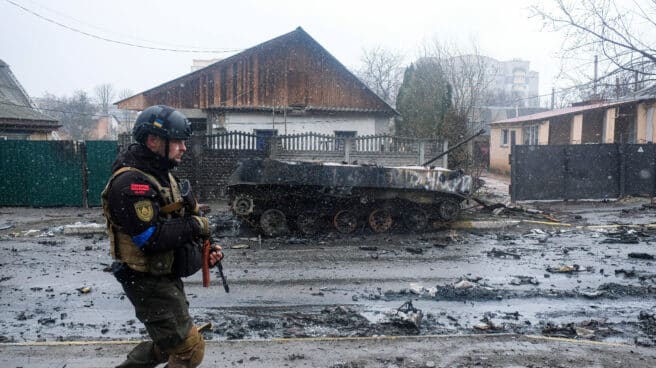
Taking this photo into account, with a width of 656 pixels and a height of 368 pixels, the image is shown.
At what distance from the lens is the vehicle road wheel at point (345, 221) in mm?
10855

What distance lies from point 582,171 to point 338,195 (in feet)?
30.5

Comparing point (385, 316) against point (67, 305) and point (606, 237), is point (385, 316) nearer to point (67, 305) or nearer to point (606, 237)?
point (67, 305)

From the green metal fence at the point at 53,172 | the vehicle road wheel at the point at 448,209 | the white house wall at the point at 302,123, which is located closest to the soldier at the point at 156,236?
the vehicle road wheel at the point at 448,209

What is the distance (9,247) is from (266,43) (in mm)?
14166

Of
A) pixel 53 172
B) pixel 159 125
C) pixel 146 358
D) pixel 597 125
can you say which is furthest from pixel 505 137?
pixel 146 358

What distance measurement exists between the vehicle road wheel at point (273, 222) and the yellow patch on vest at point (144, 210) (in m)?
7.66

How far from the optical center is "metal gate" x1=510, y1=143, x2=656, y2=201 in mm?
15664

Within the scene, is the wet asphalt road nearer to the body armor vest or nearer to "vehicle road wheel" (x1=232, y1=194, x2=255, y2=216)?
"vehicle road wheel" (x1=232, y1=194, x2=255, y2=216)

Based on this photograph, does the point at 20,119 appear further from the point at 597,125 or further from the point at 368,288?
the point at 597,125

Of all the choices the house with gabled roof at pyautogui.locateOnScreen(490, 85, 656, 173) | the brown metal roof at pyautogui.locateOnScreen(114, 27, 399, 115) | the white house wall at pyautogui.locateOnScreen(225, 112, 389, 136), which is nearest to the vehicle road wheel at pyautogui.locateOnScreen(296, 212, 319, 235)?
the white house wall at pyautogui.locateOnScreen(225, 112, 389, 136)

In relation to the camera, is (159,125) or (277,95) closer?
(159,125)

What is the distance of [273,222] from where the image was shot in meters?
10.6

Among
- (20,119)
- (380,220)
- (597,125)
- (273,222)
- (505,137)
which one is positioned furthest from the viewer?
(505,137)

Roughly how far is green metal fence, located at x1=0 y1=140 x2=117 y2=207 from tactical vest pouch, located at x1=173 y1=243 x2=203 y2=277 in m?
12.7
